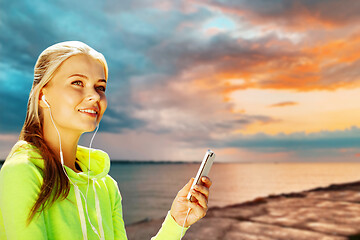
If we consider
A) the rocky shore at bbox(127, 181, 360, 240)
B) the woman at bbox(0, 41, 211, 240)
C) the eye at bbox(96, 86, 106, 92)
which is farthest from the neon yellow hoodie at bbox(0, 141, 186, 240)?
the rocky shore at bbox(127, 181, 360, 240)

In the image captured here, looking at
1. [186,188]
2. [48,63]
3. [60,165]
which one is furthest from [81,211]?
[48,63]

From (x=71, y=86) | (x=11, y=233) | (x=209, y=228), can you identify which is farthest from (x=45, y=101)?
(x=209, y=228)

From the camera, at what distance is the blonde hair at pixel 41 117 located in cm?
136

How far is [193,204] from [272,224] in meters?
7.18

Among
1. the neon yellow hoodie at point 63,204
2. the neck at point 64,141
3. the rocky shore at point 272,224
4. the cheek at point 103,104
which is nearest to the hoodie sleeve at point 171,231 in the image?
the neon yellow hoodie at point 63,204

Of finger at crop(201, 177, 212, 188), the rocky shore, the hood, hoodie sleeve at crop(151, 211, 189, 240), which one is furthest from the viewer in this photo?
the rocky shore

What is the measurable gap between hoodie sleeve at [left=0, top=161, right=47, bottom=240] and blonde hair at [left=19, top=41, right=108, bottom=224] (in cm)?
8

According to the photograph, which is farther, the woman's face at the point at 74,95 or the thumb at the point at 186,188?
the thumb at the point at 186,188

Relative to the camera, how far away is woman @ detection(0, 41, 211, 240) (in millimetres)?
1216

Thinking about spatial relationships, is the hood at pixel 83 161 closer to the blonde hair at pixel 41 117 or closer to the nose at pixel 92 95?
the blonde hair at pixel 41 117

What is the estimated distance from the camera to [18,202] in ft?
3.91

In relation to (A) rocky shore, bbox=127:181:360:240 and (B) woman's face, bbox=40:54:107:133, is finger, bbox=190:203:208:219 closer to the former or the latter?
(B) woman's face, bbox=40:54:107:133

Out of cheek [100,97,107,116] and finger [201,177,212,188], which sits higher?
cheek [100,97,107,116]

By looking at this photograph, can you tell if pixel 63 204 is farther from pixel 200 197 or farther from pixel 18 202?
pixel 200 197
